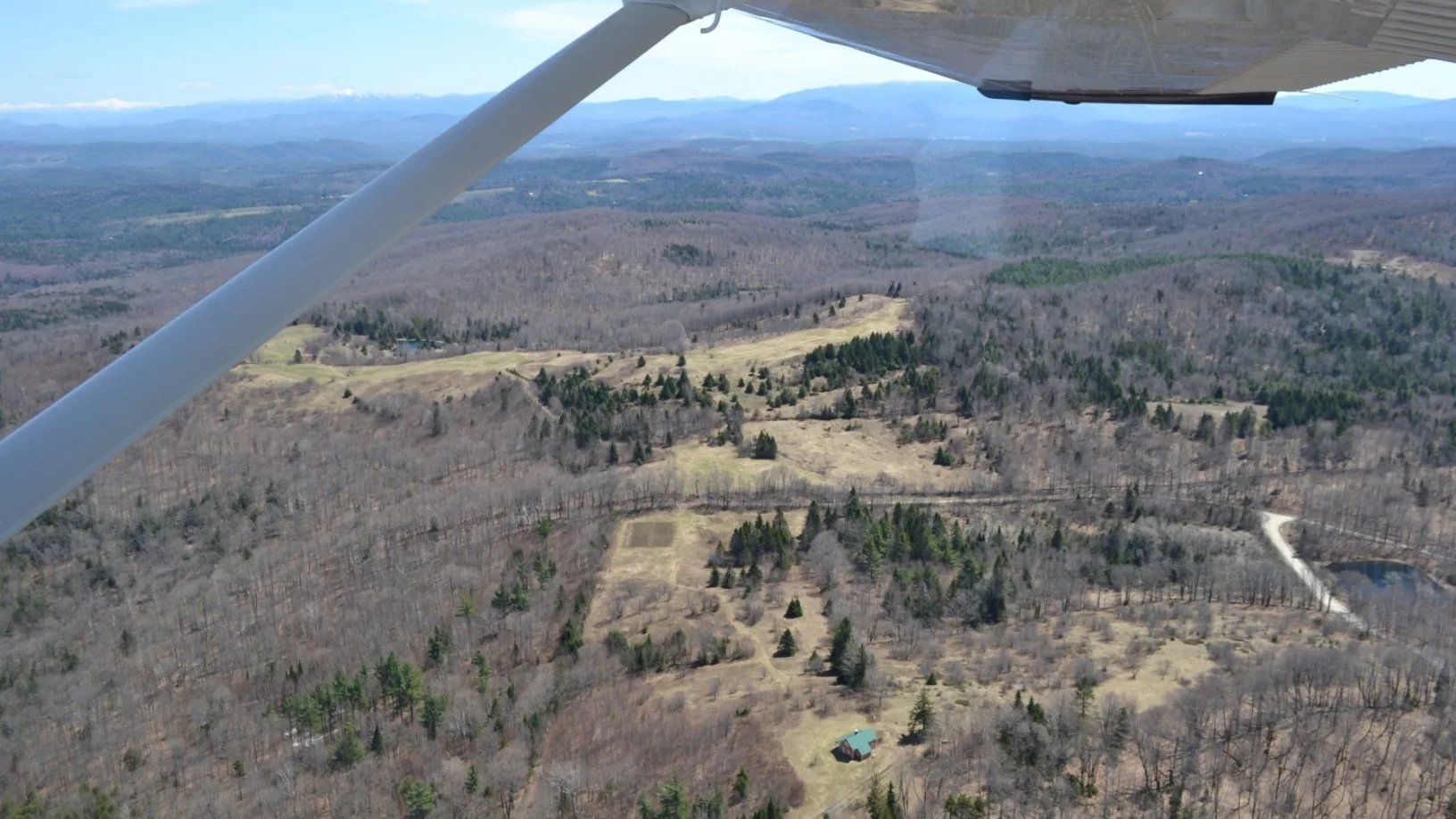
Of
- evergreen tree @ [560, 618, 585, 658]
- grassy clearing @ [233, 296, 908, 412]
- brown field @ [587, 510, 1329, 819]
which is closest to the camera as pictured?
brown field @ [587, 510, 1329, 819]

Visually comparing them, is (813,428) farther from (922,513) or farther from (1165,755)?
(1165,755)

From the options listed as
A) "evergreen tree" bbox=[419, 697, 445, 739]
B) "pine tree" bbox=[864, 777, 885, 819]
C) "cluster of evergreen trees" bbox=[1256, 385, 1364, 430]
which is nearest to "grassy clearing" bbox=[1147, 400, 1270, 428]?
"cluster of evergreen trees" bbox=[1256, 385, 1364, 430]

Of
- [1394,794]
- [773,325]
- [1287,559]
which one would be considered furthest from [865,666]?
[773,325]

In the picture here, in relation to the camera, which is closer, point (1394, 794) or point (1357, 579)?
point (1394, 794)

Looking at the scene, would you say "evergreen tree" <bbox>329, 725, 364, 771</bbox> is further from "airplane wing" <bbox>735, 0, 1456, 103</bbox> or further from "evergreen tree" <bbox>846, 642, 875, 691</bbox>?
"airplane wing" <bbox>735, 0, 1456, 103</bbox>

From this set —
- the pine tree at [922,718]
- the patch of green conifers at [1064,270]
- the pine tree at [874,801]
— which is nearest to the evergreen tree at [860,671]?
the pine tree at [922,718]

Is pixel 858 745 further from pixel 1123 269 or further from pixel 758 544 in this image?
pixel 1123 269
